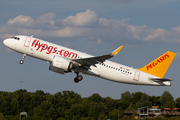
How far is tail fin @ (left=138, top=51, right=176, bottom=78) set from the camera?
167 ft

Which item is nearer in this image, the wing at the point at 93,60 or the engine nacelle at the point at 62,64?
the wing at the point at 93,60

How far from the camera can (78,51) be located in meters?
47.5

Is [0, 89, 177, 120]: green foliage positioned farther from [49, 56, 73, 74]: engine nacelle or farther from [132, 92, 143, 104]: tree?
[49, 56, 73, 74]: engine nacelle

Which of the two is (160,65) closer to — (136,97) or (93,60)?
(93,60)

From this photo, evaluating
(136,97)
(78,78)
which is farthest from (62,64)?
(136,97)

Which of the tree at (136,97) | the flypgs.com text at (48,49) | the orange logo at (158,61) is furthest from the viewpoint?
the tree at (136,97)

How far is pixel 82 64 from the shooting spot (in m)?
45.9

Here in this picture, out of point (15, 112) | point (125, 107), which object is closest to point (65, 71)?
point (15, 112)

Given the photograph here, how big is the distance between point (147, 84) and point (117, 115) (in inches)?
2877

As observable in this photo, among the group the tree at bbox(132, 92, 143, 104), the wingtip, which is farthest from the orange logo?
the tree at bbox(132, 92, 143, 104)

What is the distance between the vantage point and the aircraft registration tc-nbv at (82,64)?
44.8 meters

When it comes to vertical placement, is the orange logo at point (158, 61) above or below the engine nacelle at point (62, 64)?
above

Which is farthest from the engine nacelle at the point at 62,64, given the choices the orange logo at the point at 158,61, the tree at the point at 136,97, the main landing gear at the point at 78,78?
the tree at the point at 136,97

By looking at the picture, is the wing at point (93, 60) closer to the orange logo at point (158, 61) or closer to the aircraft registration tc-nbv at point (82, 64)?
the aircraft registration tc-nbv at point (82, 64)
